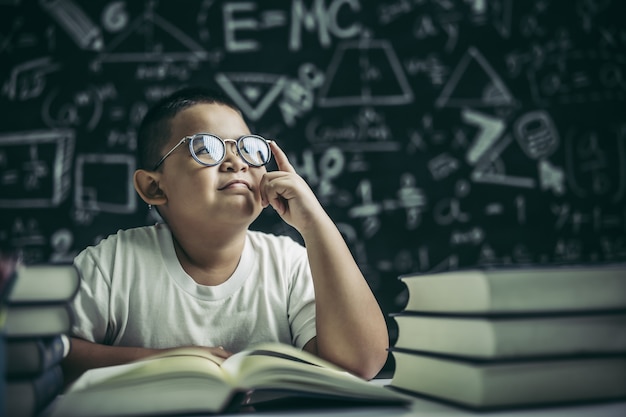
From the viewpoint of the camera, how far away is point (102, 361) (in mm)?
1092

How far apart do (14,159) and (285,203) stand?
1771 millimetres

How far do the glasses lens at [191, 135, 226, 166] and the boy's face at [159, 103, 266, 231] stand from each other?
0.05 feet

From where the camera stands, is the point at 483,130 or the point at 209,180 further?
the point at 483,130

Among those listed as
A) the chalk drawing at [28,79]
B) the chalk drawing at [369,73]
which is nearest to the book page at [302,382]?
the chalk drawing at [369,73]

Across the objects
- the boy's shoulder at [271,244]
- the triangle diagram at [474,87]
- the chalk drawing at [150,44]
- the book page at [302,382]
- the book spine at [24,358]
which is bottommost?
the book page at [302,382]

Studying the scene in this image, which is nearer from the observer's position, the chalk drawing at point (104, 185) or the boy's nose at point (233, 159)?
the boy's nose at point (233, 159)

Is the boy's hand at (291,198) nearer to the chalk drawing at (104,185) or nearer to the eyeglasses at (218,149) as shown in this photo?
the eyeglasses at (218,149)

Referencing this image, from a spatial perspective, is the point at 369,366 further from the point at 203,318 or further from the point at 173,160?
the point at 173,160

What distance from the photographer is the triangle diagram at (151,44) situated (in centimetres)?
262

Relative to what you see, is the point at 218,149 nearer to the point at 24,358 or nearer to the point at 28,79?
the point at 24,358

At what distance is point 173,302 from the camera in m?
1.31

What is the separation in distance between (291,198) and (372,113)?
60.8 inches

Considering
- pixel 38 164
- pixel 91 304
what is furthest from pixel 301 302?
pixel 38 164

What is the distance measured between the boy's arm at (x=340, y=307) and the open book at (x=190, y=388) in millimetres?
467
